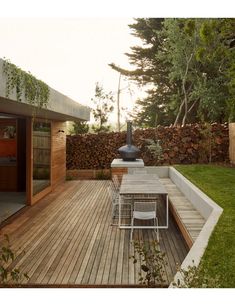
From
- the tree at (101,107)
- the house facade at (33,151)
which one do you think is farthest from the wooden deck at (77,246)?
the tree at (101,107)

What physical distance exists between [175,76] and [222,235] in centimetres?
1566

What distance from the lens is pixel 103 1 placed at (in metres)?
4.89

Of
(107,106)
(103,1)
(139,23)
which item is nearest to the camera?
(103,1)

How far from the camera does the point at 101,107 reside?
19969mm

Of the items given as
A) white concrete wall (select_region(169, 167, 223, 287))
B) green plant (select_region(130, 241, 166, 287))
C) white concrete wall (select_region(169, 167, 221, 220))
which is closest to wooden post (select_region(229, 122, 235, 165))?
white concrete wall (select_region(169, 167, 223, 287))

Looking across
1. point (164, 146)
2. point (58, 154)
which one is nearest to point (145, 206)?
point (58, 154)

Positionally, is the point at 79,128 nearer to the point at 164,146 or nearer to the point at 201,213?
the point at 164,146

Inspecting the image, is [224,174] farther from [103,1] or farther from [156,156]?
[103,1]

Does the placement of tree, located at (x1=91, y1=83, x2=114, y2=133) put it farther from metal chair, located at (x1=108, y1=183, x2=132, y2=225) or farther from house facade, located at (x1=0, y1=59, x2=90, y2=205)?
metal chair, located at (x1=108, y1=183, x2=132, y2=225)

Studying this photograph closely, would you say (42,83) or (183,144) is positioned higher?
(42,83)

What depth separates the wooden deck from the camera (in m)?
5.09

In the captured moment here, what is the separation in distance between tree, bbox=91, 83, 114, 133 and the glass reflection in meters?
7.59
